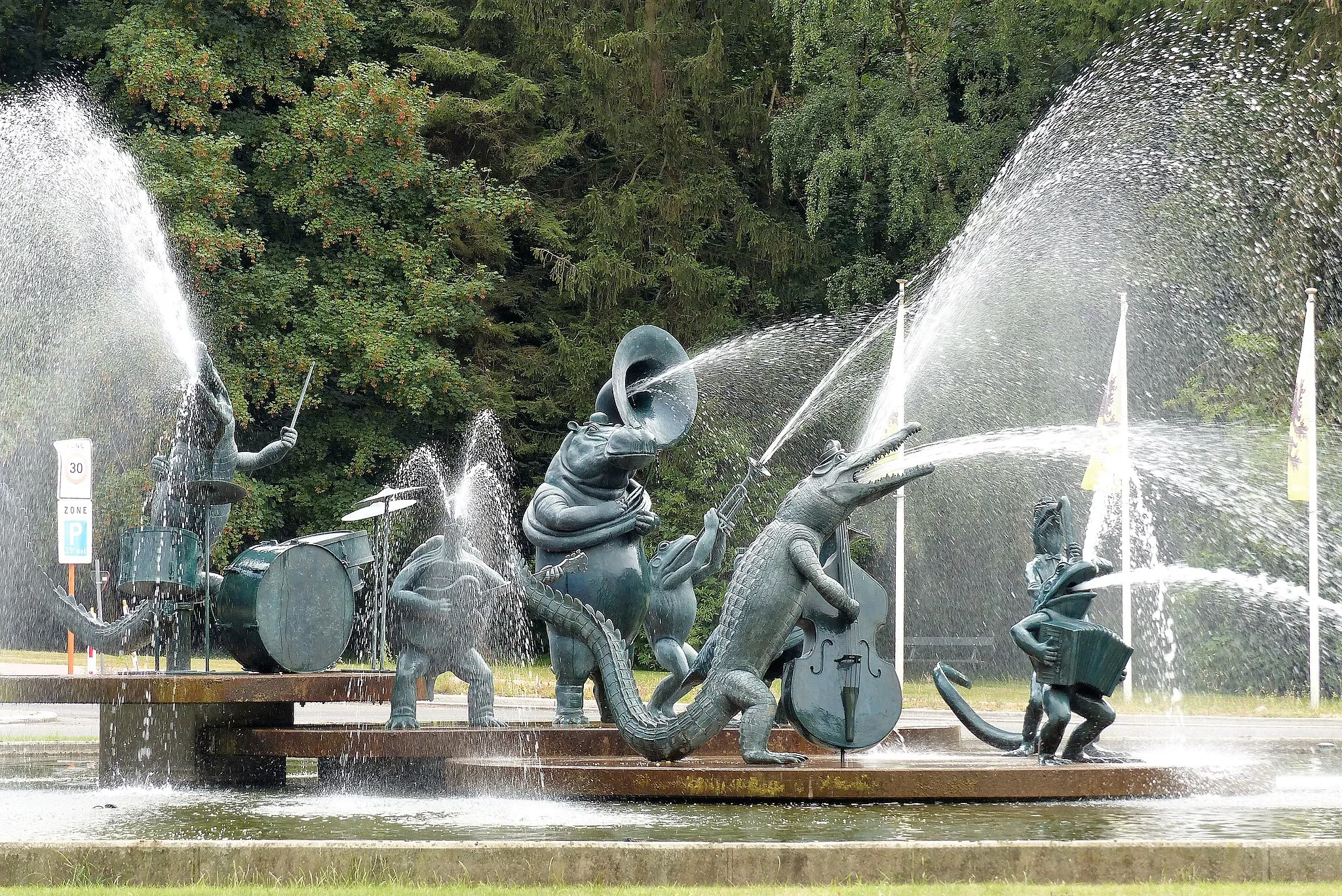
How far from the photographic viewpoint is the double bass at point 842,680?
1023 cm

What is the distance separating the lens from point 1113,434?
86.8 feet

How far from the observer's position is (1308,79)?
3027 centimetres

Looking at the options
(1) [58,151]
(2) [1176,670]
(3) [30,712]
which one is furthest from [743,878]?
(2) [1176,670]

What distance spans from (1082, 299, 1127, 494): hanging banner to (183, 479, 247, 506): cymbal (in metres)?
16.0

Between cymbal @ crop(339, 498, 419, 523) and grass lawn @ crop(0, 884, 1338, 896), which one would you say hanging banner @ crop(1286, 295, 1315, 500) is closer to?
cymbal @ crop(339, 498, 419, 523)

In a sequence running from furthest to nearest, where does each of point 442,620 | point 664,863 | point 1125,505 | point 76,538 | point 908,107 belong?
point 908,107, point 1125,505, point 76,538, point 442,620, point 664,863

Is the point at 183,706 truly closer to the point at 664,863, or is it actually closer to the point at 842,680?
the point at 842,680

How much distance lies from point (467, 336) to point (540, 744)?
91.6 ft

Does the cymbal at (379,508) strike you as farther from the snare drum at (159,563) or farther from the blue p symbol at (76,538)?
the blue p symbol at (76,538)

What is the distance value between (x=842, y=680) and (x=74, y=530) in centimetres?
1372

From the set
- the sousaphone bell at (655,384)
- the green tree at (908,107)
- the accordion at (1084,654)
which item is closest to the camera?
the accordion at (1084,654)

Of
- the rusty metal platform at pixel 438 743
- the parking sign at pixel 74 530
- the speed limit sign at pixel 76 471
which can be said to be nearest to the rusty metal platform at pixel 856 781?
the rusty metal platform at pixel 438 743

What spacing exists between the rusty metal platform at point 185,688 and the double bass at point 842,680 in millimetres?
3013

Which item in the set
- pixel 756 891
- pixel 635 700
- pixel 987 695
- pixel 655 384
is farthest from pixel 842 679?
pixel 987 695
